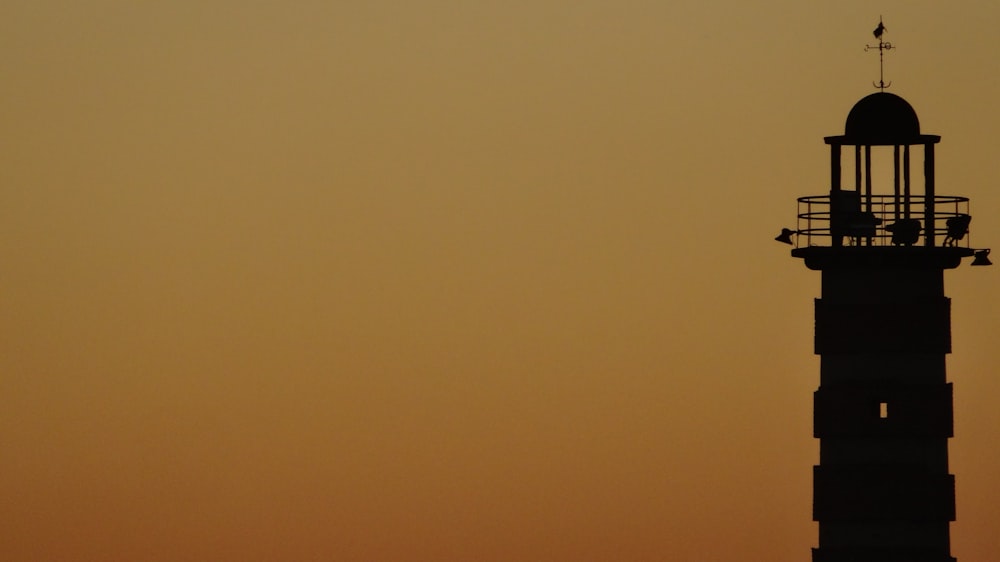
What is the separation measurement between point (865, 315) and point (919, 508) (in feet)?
12.2

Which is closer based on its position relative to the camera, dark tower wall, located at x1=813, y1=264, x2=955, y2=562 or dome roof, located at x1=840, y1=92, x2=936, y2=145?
dark tower wall, located at x1=813, y1=264, x2=955, y2=562

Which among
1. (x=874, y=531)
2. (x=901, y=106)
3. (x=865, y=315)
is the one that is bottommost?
(x=874, y=531)

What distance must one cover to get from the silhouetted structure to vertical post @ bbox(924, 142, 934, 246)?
0.04 meters

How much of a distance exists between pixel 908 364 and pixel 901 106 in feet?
16.9

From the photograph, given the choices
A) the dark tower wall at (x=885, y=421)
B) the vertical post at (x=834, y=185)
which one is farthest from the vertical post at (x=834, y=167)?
the dark tower wall at (x=885, y=421)

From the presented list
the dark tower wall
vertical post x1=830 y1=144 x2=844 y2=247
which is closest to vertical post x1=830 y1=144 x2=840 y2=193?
vertical post x1=830 y1=144 x2=844 y2=247

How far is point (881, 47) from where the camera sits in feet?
178

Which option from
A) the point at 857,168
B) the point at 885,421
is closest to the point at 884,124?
the point at 857,168

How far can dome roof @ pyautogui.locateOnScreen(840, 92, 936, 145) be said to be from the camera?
54.3 meters

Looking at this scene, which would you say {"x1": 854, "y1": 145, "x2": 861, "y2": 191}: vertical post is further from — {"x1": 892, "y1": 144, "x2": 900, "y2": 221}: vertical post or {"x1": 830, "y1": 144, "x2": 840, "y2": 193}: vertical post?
{"x1": 892, "y1": 144, "x2": 900, "y2": 221}: vertical post

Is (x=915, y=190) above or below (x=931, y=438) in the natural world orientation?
above

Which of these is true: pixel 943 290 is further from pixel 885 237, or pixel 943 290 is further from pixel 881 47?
pixel 881 47

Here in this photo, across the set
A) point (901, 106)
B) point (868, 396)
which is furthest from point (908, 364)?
point (901, 106)

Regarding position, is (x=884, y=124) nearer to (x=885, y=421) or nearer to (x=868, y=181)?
(x=868, y=181)
